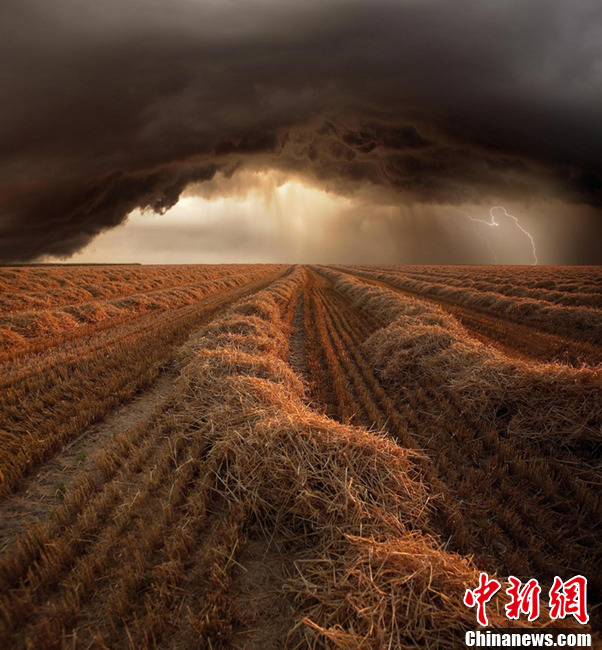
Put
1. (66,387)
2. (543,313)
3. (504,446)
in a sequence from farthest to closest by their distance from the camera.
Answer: (543,313) → (66,387) → (504,446)

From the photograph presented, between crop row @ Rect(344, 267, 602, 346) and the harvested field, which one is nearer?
the harvested field

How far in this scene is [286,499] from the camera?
11.6ft

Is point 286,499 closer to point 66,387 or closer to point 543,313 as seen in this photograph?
point 66,387

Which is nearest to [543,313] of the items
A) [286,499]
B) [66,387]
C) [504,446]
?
[504,446]

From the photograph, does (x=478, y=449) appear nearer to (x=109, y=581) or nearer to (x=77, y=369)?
(x=109, y=581)

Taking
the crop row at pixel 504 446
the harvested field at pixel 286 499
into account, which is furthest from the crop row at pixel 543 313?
the harvested field at pixel 286 499

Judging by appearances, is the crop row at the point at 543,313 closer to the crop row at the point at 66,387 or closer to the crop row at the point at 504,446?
the crop row at the point at 504,446

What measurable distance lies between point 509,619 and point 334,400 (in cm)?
Answer: 476

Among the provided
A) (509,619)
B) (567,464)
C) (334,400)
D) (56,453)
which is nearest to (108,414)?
(56,453)

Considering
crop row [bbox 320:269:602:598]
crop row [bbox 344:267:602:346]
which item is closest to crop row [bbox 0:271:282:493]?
crop row [bbox 320:269:602:598]

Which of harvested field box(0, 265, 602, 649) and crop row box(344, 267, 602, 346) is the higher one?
crop row box(344, 267, 602, 346)

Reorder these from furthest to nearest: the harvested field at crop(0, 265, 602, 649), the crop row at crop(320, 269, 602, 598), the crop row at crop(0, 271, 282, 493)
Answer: the crop row at crop(0, 271, 282, 493) < the crop row at crop(320, 269, 602, 598) < the harvested field at crop(0, 265, 602, 649)

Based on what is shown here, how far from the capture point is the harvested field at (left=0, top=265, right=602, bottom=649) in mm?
2467

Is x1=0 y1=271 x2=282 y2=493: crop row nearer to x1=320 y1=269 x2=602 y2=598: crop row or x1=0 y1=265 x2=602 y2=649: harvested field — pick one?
x1=0 y1=265 x2=602 y2=649: harvested field
